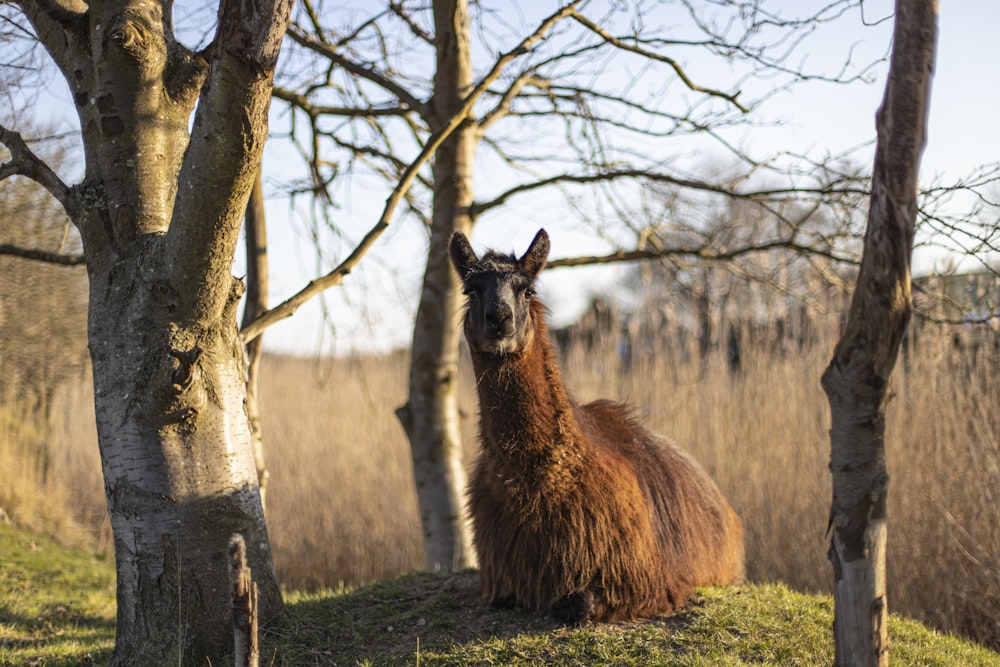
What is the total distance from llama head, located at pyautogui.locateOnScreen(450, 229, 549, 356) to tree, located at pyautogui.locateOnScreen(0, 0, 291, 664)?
130 cm

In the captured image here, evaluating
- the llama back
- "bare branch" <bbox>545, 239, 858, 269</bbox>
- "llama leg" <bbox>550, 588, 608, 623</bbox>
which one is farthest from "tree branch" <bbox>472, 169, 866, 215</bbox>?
"llama leg" <bbox>550, 588, 608, 623</bbox>

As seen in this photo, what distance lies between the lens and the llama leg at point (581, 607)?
14.6ft

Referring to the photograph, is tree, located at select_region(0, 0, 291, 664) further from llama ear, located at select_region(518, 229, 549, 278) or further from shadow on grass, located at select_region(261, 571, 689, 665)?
llama ear, located at select_region(518, 229, 549, 278)

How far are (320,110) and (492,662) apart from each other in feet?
18.3

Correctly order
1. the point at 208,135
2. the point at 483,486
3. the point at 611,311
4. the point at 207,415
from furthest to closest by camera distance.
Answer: the point at 611,311 → the point at 483,486 → the point at 207,415 → the point at 208,135

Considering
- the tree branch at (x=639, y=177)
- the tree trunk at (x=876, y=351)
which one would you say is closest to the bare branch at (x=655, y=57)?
the tree branch at (x=639, y=177)

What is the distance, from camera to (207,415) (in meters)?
4.24

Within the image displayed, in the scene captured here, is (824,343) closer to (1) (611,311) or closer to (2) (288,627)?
(1) (611,311)

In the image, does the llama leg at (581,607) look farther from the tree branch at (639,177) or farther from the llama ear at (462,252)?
the tree branch at (639,177)

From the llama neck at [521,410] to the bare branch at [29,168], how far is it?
243 centimetres

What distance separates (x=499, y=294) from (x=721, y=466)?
6732 millimetres

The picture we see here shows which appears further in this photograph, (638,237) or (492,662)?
(638,237)

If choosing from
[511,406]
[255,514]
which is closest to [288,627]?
[255,514]

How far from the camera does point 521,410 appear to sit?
4574 millimetres
